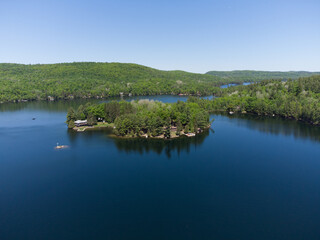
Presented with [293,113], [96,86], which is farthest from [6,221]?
[96,86]

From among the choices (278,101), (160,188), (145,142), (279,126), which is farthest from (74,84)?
(160,188)

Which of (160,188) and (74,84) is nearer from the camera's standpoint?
(160,188)

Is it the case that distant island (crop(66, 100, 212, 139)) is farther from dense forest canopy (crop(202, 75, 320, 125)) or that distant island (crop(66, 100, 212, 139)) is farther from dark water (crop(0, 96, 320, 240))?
dense forest canopy (crop(202, 75, 320, 125))

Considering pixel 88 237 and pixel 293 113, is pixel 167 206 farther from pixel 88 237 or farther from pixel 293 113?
pixel 293 113

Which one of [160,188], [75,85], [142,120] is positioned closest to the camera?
[160,188]

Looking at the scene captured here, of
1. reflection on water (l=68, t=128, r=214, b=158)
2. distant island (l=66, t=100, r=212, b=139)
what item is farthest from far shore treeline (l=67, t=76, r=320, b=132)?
reflection on water (l=68, t=128, r=214, b=158)

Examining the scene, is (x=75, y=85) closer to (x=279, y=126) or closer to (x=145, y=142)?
(x=145, y=142)

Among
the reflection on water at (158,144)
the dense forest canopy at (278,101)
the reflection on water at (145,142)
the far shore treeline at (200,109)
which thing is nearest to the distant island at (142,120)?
the far shore treeline at (200,109)
